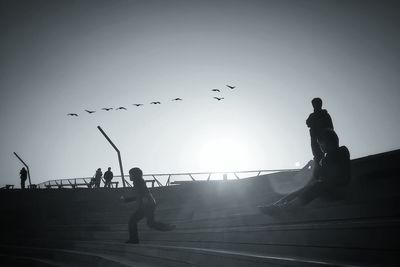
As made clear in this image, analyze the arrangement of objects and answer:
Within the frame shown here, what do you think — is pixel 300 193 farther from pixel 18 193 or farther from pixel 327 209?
pixel 18 193

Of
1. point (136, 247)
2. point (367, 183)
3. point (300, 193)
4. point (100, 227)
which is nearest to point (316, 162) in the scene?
point (300, 193)

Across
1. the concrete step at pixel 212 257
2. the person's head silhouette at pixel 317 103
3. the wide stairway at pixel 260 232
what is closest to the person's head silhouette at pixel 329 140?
the wide stairway at pixel 260 232

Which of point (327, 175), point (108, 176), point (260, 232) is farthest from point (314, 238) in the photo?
point (108, 176)

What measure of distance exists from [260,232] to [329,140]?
1668mm

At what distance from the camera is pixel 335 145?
3.89 metres

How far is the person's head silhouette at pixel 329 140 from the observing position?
389 cm

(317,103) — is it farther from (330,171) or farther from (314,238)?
(314,238)

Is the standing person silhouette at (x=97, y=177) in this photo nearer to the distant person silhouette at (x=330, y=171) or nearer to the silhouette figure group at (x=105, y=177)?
the silhouette figure group at (x=105, y=177)

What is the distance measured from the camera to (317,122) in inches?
184

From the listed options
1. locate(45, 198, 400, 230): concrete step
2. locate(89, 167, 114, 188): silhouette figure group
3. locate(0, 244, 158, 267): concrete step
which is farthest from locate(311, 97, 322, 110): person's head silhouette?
locate(89, 167, 114, 188): silhouette figure group

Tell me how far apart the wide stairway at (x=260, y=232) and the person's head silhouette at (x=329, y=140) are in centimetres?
48

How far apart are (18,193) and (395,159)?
1977 cm

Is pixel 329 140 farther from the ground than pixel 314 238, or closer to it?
farther from the ground

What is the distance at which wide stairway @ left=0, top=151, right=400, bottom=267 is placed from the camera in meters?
3.04
